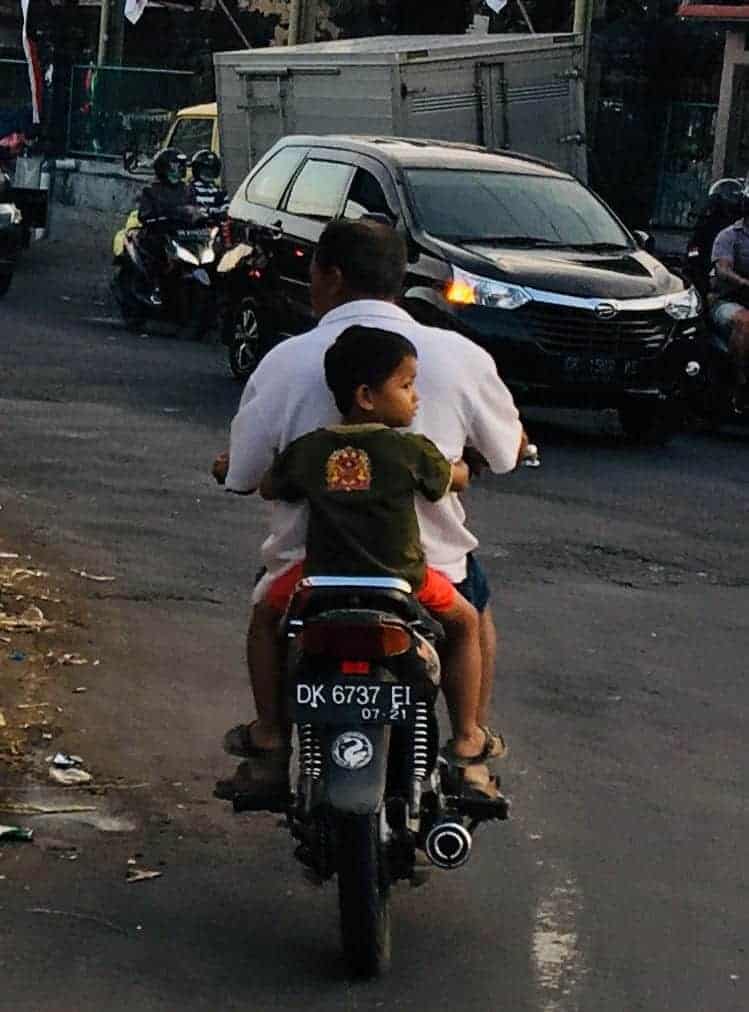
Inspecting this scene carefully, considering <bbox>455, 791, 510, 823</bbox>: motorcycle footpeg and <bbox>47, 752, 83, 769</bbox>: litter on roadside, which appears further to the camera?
<bbox>47, 752, 83, 769</bbox>: litter on roadside

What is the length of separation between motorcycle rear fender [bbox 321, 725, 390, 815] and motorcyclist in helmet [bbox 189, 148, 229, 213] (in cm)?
1824

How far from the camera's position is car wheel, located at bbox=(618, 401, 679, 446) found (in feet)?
51.7

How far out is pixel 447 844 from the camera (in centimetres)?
538

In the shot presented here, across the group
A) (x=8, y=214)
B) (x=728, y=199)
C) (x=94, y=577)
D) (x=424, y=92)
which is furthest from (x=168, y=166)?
(x=94, y=577)

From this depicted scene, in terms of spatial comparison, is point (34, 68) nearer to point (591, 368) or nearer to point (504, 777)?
point (591, 368)

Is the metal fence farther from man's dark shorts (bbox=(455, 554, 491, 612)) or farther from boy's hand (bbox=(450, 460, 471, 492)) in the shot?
boy's hand (bbox=(450, 460, 471, 492))

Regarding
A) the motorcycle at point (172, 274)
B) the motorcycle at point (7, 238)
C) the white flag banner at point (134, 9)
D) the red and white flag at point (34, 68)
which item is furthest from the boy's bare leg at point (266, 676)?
the white flag banner at point (134, 9)

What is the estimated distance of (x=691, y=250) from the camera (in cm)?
1769

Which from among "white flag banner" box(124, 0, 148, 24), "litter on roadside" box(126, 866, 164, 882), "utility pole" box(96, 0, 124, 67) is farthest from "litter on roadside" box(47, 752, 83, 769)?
"utility pole" box(96, 0, 124, 67)

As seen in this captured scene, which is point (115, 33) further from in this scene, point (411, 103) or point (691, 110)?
point (411, 103)

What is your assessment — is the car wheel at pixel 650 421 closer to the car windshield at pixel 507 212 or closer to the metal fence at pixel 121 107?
the car windshield at pixel 507 212

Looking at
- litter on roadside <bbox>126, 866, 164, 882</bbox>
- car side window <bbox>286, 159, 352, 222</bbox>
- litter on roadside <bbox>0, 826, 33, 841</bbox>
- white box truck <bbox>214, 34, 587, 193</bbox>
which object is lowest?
white box truck <bbox>214, 34, 587, 193</bbox>

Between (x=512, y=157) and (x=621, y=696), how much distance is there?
9.49m

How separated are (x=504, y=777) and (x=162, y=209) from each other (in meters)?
16.2
